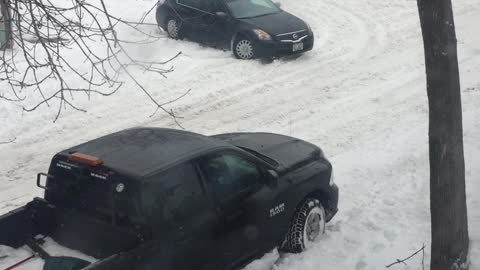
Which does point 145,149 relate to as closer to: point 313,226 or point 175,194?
point 175,194

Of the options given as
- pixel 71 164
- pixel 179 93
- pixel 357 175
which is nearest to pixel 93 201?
pixel 71 164

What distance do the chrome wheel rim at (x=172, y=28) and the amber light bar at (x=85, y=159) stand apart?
1044 centimetres

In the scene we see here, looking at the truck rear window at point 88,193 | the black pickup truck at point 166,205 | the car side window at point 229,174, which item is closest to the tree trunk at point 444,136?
the black pickup truck at point 166,205

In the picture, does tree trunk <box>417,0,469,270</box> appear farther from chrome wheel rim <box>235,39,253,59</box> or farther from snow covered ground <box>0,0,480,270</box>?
chrome wheel rim <box>235,39,253,59</box>

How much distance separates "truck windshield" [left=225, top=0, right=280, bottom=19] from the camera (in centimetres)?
1498

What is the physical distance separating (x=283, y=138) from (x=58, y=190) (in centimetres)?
303

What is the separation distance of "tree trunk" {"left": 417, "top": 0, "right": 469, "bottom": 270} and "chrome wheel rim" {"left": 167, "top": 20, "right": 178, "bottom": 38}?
11.0 meters

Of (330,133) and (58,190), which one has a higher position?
(58,190)

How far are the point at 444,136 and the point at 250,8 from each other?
10363mm

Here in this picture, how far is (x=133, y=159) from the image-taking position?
18.5ft

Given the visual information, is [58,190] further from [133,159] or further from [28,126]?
[28,126]

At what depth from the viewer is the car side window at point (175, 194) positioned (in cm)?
539

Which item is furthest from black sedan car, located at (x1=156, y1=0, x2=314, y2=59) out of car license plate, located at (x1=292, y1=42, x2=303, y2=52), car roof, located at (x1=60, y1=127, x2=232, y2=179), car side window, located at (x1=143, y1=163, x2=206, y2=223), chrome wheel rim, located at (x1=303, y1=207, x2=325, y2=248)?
car side window, located at (x1=143, y1=163, x2=206, y2=223)

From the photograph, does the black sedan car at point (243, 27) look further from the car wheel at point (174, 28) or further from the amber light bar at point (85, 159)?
the amber light bar at point (85, 159)
